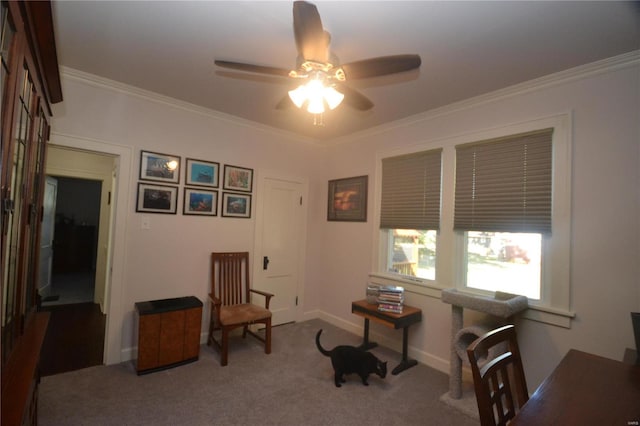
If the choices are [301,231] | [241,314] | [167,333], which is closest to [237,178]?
[301,231]

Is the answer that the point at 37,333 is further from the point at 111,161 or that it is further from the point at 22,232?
the point at 111,161

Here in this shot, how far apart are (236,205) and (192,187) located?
539mm

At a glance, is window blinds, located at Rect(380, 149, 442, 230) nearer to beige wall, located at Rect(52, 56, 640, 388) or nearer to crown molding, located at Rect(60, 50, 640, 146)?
beige wall, located at Rect(52, 56, 640, 388)

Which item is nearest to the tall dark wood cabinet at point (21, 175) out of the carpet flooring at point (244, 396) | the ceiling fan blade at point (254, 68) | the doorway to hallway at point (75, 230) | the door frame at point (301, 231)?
the ceiling fan blade at point (254, 68)

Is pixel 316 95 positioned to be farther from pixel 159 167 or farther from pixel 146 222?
pixel 146 222

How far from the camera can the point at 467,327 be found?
2363mm

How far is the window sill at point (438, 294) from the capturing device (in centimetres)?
218

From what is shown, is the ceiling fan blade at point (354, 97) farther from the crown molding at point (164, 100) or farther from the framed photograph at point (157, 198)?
the framed photograph at point (157, 198)

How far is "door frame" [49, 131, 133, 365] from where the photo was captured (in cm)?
272

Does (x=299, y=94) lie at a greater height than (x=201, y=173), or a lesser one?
greater

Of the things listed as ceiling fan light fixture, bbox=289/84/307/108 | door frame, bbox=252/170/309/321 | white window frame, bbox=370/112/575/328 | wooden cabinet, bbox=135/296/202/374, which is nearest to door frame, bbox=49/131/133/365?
wooden cabinet, bbox=135/296/202/374

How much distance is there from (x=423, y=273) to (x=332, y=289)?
1374 millimetres

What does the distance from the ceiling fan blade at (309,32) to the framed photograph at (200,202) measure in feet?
7.14

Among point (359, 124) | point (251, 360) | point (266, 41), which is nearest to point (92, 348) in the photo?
point (251, 360)
